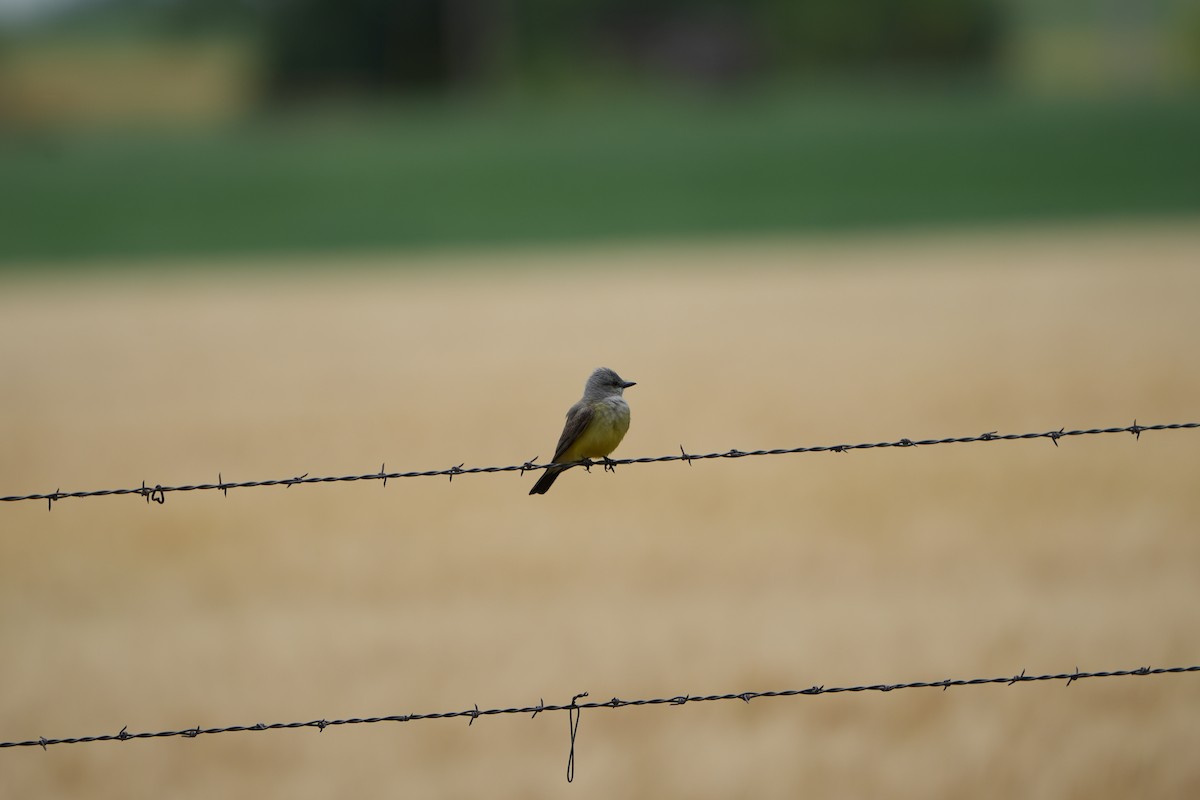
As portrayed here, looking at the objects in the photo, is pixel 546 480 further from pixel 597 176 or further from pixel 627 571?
pixel 597 176

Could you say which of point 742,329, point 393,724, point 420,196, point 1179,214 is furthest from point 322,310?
point 1179,214

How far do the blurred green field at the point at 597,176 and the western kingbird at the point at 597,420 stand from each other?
3731 cm

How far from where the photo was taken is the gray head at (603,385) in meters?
6.09

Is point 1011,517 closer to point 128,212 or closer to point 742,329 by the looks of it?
point 742,329

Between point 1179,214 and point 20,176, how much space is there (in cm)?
3919

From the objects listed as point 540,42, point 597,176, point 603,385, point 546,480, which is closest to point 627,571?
point 603,385

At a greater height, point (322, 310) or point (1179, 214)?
point (1179, 214)

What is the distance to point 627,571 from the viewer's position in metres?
10.9

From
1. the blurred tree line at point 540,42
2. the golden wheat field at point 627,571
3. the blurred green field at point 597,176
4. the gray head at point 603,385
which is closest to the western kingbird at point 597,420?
the gray head at point 603,385

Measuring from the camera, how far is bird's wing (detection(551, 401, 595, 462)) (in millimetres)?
6035

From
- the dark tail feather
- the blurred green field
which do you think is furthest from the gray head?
the blurred green field

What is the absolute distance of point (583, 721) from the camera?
27.7ft

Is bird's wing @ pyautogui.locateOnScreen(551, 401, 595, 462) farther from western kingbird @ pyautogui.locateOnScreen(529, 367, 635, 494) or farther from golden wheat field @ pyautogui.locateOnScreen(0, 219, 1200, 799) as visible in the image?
golden wheat field @ pyautogui.locateOnScreen(0, 219, 1200, 799)

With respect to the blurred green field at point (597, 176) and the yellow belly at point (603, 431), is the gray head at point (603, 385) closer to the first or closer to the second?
the yellow belly at point (603, 431)
